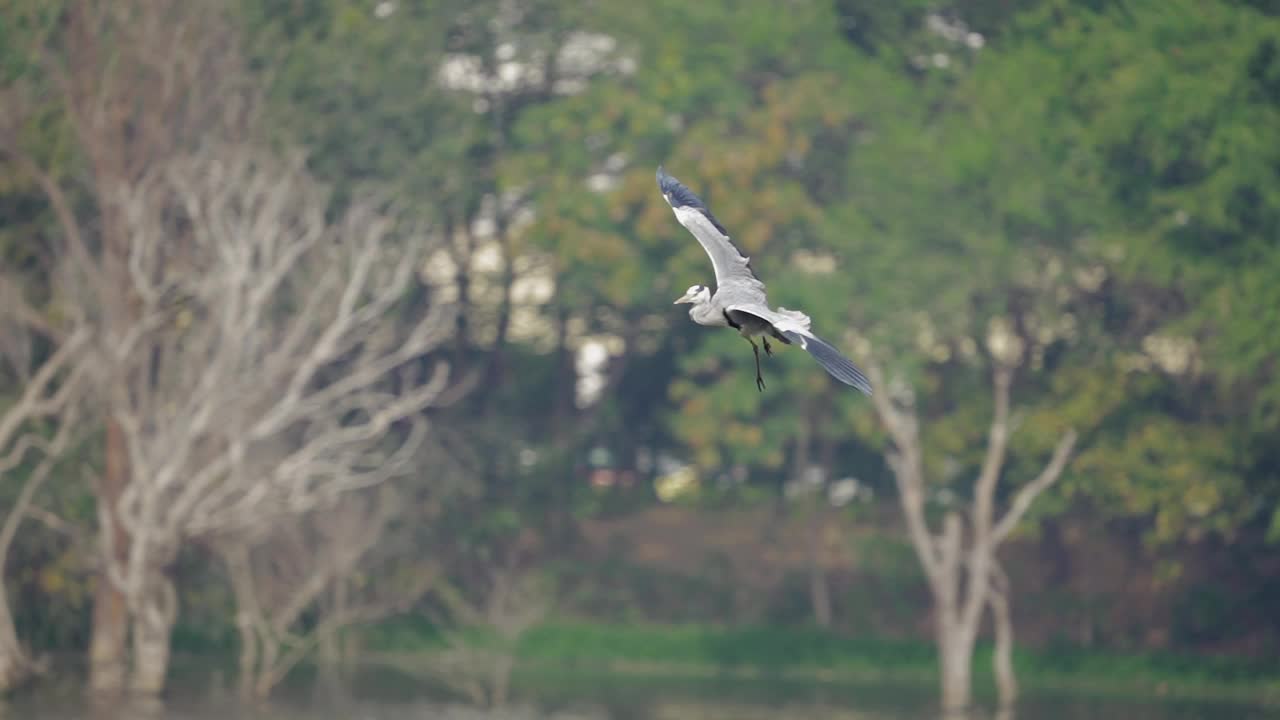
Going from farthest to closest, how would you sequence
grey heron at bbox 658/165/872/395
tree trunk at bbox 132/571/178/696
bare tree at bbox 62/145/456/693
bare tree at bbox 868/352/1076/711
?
1. bare tree at bbox 868/352/1076/711
2. tree trunk at bbox 132/571/178/696
3. bare tree at bbox 62/145/456/693
4. grey heron at bbox 658/165/872/395

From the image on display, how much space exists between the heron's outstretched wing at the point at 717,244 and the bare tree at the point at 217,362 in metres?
12.6

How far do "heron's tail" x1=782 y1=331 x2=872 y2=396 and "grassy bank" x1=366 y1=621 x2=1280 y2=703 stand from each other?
21343 millimetres

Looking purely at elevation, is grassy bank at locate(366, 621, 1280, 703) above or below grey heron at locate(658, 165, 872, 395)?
below

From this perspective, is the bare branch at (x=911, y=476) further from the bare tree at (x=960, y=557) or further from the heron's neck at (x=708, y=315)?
the heron's neck at (x=708, y=315)

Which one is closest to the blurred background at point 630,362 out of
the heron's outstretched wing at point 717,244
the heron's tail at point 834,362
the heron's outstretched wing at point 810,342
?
the heron's outstretched wing at point 717,244

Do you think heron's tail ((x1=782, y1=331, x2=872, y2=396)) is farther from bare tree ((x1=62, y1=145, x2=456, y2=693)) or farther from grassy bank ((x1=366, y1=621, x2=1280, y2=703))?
grassy bank ((x1=366, y1=621, x2=1280, y2=703))

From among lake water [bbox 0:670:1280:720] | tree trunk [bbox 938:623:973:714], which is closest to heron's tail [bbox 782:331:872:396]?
lake water [bbox 0:670:1280:720]

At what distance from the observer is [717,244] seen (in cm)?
1686

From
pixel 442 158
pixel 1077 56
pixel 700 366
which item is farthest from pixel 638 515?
pixel 1077 56

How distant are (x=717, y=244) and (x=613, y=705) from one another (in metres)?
16.3

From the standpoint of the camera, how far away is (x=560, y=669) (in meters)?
37.0

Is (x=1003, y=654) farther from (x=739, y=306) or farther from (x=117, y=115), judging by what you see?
(x=739, y=306)

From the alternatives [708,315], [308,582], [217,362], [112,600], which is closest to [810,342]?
[708,315]

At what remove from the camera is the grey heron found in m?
14.2
